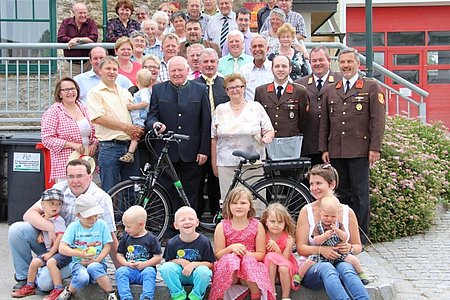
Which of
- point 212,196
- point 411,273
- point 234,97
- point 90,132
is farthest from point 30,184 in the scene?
point 411,273

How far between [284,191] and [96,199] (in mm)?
1945

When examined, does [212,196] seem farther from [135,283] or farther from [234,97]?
[135,283]

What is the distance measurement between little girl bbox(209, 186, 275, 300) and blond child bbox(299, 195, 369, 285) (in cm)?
41

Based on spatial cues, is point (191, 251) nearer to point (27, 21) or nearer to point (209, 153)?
point (209, 153)

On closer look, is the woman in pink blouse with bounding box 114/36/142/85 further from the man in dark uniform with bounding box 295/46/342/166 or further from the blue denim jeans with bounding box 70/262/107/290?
the blue denim jeans with bounding box 70/262/107/290

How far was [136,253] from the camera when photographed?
5.95 m

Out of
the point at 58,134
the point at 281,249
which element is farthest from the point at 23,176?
the point at 281,249

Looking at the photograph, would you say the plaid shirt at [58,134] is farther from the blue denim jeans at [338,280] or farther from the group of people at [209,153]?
the blue denim jeans at [338,280]

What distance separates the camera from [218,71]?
835 centimetres

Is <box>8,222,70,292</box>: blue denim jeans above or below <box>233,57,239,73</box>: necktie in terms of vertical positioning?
below

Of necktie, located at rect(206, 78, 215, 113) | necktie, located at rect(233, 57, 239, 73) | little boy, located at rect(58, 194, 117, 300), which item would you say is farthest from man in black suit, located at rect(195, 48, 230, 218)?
little boy, located at rect(58, 194, 117, 300)

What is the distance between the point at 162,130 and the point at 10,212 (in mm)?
2509

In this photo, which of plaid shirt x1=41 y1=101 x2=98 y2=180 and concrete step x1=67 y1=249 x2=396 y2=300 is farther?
plaid shirt x1=41 y1=101 x2=98 y2=180

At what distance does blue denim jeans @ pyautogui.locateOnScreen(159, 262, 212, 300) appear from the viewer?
→ 5.72 m
